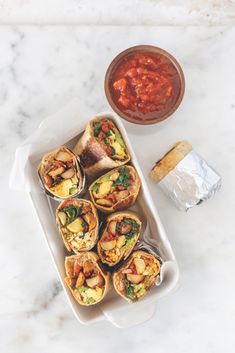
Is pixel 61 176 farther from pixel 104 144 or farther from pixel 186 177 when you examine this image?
pixel 186 177

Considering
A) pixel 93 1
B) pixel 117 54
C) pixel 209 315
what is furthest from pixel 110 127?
pixel 209 315

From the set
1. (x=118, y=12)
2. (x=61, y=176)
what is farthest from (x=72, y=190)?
(x=118, y=12)

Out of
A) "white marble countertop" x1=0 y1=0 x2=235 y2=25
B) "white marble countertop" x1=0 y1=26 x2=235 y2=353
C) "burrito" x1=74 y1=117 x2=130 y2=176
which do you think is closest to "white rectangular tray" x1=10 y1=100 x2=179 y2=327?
"burrito" x1=74 y1=117 x2=130 y2=176

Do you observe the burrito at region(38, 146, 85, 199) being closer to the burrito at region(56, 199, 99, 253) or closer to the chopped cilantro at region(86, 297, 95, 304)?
the burrito at region(56, 199, 99, 253)

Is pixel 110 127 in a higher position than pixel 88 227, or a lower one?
higher

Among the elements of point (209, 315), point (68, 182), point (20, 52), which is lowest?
point (209, 315)

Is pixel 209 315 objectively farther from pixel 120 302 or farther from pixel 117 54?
pixel 117 54
